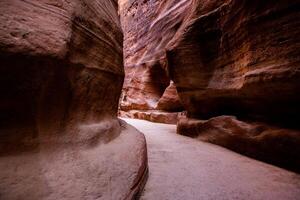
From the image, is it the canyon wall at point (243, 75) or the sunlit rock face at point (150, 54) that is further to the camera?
the sunlit rock face at point (150, 54)

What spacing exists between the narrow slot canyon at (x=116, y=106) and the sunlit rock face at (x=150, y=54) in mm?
5270

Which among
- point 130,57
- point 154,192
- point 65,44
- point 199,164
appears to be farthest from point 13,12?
point 130,57

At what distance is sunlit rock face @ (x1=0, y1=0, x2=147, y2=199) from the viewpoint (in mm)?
1336

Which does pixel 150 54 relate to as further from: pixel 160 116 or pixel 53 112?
pixel 53 112

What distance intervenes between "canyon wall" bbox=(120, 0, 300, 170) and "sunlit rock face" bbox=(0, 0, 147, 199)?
2479 millimetres

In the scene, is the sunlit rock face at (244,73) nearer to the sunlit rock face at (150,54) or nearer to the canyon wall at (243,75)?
the canyon wall at (243,75)

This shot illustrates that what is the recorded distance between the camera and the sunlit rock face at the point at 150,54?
35.5 feet

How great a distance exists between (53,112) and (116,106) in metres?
1.77

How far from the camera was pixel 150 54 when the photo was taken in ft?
43.5

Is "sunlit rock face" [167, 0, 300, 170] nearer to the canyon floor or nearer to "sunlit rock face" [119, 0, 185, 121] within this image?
the canyon floor

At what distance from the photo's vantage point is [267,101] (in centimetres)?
338

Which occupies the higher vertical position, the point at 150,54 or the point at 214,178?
the point at 150,54

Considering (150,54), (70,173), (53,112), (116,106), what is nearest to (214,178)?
(70,173)

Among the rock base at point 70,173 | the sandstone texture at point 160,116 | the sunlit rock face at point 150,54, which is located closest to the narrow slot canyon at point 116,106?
the rock base at point 70,173
